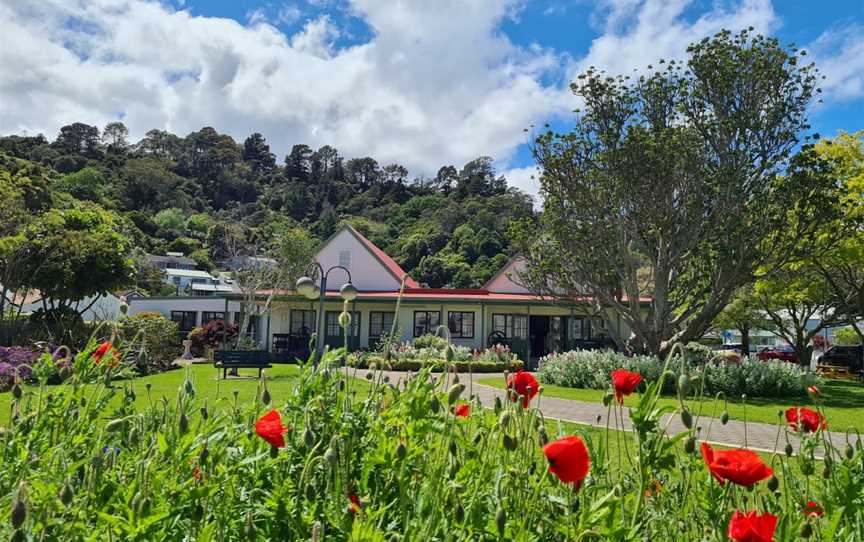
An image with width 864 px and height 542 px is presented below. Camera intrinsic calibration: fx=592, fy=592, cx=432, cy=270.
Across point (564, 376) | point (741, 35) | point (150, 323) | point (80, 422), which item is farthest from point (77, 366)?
point (150, 323)

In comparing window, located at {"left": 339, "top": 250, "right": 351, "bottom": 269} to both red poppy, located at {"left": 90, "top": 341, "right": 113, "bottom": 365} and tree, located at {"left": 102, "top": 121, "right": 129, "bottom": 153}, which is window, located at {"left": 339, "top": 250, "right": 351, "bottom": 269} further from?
tree, located at {"left": 102, "top": 121, "right": 129, "bottom": 153}

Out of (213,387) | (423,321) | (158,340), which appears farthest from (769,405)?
(158,340)

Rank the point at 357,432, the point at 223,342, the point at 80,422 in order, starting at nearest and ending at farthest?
1. the point at 357,432
2. the point at 80,422
3. the point at 223,342

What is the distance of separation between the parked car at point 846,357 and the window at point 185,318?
30.9 metres

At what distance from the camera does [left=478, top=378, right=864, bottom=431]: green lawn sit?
983 cm

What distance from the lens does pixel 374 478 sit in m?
2.07

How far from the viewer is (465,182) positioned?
290 feet

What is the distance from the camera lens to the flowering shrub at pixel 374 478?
1483 millimetres

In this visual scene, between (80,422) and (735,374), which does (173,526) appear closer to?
(80,422)

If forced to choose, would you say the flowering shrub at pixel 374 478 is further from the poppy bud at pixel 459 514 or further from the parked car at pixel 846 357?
the parked car at pixel 846 357

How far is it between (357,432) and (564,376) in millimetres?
14099

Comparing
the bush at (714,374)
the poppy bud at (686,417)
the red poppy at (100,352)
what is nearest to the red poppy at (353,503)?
the poppy bud at (686,417)

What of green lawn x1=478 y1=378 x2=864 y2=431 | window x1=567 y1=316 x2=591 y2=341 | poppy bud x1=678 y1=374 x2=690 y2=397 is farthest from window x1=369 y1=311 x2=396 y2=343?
poppy bud x1=678 y1=374 x2=690 y2=397

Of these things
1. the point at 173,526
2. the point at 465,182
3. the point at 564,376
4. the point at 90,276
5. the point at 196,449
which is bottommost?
the point at 564,376
